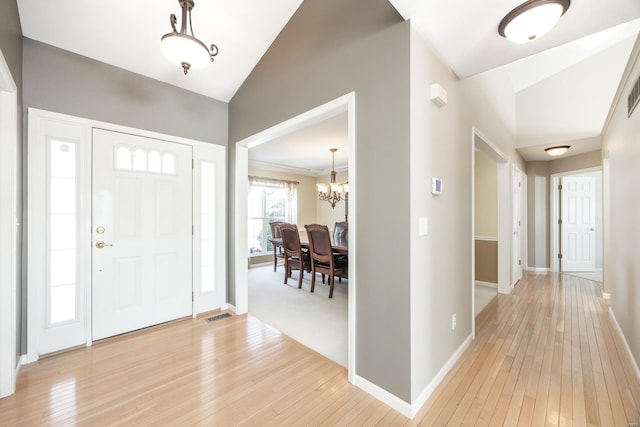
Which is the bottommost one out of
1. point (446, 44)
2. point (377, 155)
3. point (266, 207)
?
point (266, 207)

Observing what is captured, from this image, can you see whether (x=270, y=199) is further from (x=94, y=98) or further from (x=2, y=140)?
(x=2, y=140)

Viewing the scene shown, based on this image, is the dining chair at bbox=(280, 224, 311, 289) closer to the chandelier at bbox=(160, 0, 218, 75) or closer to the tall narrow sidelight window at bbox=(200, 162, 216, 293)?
the tall narrow sidelight window at bbox=(200, 162, 216, 293)

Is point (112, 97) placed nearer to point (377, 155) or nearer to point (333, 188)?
point (377, 155)

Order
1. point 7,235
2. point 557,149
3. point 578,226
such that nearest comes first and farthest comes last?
point 7,235 → point 557,149 → point 578,226

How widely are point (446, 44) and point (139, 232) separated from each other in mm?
3100

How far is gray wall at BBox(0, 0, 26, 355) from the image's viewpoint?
169 cm

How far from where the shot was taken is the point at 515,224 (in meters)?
4.29

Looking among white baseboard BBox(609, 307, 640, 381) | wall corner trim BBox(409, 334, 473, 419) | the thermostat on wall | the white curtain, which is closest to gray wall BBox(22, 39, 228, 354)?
the thermostat on wall

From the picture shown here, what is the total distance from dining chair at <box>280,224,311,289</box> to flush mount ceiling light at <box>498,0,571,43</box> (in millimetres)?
3332

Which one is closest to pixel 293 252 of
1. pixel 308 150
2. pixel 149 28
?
pixel 308 150

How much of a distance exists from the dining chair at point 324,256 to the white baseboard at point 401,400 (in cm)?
195

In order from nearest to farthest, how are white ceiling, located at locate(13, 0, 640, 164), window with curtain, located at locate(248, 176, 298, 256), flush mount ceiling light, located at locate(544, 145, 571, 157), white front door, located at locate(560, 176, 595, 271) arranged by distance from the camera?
white ceiling, located at locate(13, 0, 640, 164)
flush mount ceiling light, located at locate(544, 145, 571, 157)
white front door, located at locate(560, 176, 595, 271)
window with curtain, located at locate(248, 176, 298, 256)

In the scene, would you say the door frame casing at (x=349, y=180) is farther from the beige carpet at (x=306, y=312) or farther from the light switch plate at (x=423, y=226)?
the light switch plate at (x=423, y=226)

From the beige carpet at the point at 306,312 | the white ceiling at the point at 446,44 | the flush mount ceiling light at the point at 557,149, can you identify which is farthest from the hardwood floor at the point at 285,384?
the flush mount ceiling light at the point at 557,149
